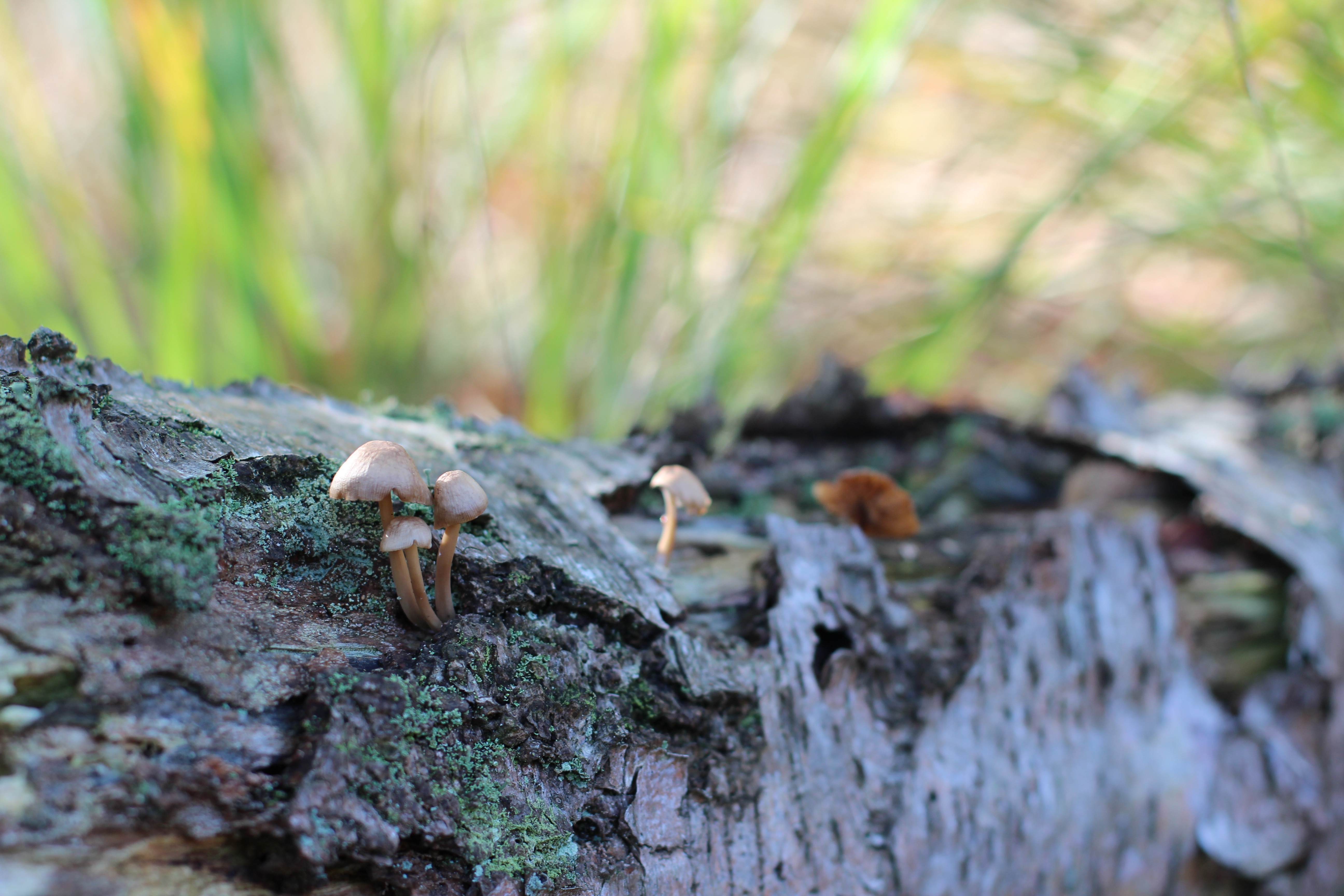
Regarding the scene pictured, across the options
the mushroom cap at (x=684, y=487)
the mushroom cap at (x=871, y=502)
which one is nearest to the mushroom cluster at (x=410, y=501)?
the mushroom cap at (x=684, y=487)

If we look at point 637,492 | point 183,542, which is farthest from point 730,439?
point 183,542

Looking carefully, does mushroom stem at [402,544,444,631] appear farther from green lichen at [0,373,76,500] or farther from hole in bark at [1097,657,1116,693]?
hole in bark at [1097,657,1116,693]

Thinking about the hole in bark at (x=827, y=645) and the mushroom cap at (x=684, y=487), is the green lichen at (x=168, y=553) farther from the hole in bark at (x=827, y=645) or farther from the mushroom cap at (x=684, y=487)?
the hole in bark at (x=827, y=645)

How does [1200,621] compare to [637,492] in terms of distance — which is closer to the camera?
[637,492]

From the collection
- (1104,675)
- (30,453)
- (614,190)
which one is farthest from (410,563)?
(614,190)

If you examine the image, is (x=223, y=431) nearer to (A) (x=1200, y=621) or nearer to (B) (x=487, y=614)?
(B) (x=487, y=614)
